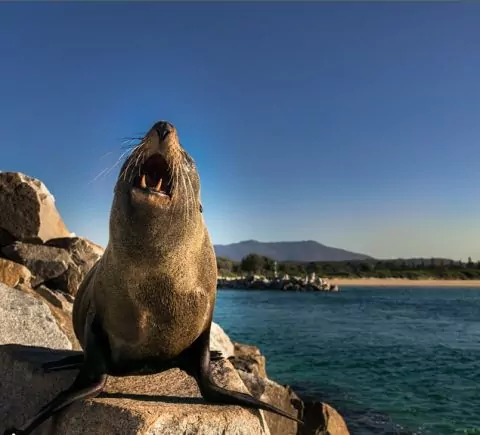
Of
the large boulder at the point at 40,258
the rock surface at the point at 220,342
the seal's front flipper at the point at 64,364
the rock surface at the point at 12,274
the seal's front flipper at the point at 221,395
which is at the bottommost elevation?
the rock surface at the point at 220,342

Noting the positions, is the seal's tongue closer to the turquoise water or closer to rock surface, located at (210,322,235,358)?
rock surface, located at (210,322,235,358)

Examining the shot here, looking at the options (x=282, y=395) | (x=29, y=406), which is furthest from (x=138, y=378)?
(x=282, y=395)

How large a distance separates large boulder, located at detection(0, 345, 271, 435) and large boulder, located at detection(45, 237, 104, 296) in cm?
458

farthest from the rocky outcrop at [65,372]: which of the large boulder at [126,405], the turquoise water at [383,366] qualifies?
the turquoise water at [383,366]

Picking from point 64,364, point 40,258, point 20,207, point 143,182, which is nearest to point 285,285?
point 20,207

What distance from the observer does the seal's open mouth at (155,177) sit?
359cm

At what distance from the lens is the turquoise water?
1086 cm

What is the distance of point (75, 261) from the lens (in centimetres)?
1011

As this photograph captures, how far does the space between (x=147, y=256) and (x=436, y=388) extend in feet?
38.5

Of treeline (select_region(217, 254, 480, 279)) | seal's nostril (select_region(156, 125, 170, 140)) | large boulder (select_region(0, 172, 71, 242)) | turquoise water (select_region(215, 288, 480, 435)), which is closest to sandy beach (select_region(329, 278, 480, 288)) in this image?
treeline (select_region(217, 254, 480, 279))

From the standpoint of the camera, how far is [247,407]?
3932 mm

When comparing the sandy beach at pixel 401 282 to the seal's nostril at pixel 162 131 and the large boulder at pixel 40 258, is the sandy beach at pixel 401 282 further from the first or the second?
the seal's nostril at pixel 162 131

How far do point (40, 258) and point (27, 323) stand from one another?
3773mm

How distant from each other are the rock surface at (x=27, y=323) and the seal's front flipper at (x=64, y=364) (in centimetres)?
133
